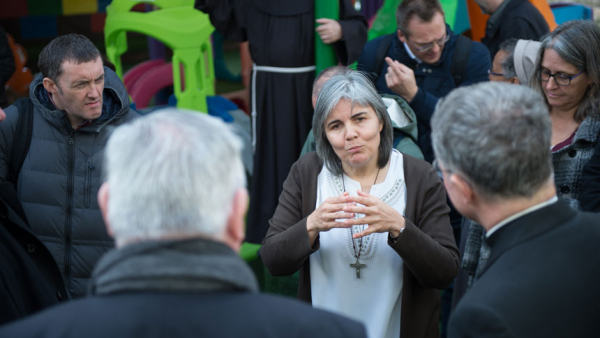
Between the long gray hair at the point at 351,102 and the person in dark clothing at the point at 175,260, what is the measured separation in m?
1.24

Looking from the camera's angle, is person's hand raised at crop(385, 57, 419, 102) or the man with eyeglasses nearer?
person's hand raised at crop(385, 57, 419, 102)

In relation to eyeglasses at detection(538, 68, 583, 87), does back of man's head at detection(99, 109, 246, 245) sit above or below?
above

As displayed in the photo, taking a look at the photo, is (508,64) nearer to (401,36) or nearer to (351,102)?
(401,36)

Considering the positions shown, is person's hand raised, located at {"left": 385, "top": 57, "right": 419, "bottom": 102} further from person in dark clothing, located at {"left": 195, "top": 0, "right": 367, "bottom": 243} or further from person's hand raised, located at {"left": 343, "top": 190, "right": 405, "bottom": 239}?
person's hand raised, located at {"left": 343, "top": 190, "right": 405, "bottom": 239}

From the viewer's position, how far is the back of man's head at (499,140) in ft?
4.91

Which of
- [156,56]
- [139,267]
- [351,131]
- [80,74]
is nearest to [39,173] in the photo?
[80,74]

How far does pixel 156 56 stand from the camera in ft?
23.7

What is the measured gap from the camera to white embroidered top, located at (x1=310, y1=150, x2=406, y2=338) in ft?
7.77

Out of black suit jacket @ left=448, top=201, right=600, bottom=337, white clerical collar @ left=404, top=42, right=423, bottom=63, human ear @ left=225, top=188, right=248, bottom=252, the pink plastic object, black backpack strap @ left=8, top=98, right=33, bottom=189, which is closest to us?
human ear @ left=225, top=188, right=248, bottom=252

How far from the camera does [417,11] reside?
3768 millimetres

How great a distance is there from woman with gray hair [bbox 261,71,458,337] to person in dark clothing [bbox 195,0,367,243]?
6.87ft

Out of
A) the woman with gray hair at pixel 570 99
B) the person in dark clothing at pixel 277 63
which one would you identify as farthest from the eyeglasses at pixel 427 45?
the woman with gray hair at pixel 570 99

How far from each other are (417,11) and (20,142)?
230 centimetres

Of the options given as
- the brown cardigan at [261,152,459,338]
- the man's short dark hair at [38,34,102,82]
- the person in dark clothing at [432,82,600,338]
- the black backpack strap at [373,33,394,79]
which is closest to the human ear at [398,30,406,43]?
the black backpack strap at [373,33,394,79]
